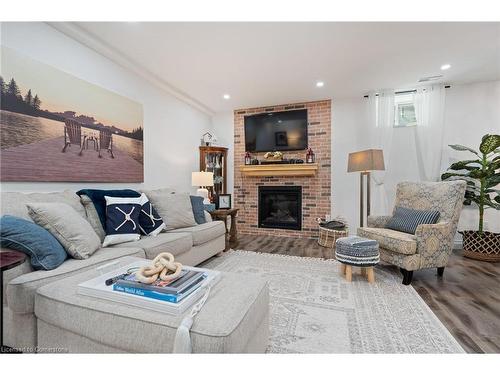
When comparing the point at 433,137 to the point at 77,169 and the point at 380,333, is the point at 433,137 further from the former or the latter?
the point at 77,169

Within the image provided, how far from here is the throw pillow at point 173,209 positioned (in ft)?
8.47

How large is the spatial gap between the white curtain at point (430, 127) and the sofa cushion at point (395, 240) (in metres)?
1.77

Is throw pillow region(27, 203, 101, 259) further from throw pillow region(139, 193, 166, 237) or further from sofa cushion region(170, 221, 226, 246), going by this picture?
sofa cushion region(170, 221, 226, 246)

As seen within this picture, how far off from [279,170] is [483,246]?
9.87 feet

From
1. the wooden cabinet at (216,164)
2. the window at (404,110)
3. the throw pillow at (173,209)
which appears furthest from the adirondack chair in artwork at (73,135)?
the window at (404,110)

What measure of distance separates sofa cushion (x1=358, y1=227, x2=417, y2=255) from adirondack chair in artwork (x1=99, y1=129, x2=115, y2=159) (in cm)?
310

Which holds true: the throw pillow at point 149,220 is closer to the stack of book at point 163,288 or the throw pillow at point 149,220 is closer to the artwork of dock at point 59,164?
the artwork of dock at point 59,164

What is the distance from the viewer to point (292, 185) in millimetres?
4426

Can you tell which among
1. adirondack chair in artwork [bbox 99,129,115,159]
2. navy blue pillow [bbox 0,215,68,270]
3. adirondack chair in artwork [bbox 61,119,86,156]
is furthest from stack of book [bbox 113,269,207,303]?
adirondack chair in artwork [bbox 99,129,115,159]

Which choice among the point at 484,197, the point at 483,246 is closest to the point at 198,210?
the point at 483,246

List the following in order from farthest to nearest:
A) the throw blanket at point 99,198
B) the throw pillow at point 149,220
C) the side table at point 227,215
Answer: the side table at point 227,215 < the throw pillow at point 149,220 < the throw blanket at point 99,198

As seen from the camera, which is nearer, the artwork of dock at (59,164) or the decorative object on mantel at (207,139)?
the artwork of dock at (59,164)

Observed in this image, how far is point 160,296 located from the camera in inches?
38.4

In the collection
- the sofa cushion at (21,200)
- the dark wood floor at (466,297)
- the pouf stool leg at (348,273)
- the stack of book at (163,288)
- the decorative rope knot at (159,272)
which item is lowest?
the dark wood floor at (466,297)
